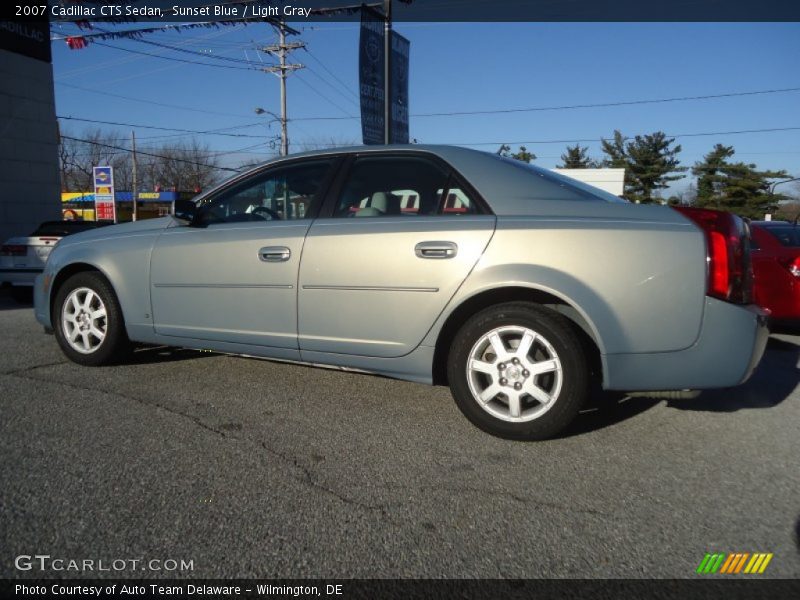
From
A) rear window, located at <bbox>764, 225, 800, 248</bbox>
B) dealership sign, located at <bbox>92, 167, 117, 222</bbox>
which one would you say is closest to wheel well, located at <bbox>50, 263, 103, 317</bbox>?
rear window, located at <bbox>764, 225, 800, 248</bbox>

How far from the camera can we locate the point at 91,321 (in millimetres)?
A: 4523

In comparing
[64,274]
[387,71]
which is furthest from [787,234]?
[387,71]

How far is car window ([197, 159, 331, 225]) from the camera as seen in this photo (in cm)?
396

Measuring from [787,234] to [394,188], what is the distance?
535 centimetres

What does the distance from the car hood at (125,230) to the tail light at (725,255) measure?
3.33 m

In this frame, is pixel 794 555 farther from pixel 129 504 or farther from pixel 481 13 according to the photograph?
pixel 481 13

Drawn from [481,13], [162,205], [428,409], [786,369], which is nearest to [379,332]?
[428,409]

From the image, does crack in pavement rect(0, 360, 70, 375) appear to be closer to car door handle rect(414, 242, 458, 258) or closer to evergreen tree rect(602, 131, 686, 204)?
car door handle rect(414, 242, 458, 258)

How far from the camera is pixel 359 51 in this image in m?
11.8

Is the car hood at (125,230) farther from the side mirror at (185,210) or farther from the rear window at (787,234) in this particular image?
the rear window at (787,234)

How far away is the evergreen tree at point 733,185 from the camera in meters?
44.3

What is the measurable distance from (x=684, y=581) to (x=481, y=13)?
663 inches

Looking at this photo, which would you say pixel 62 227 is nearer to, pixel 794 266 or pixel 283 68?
pixel 794 266

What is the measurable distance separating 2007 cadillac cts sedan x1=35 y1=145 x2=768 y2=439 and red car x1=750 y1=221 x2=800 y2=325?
3747mm
